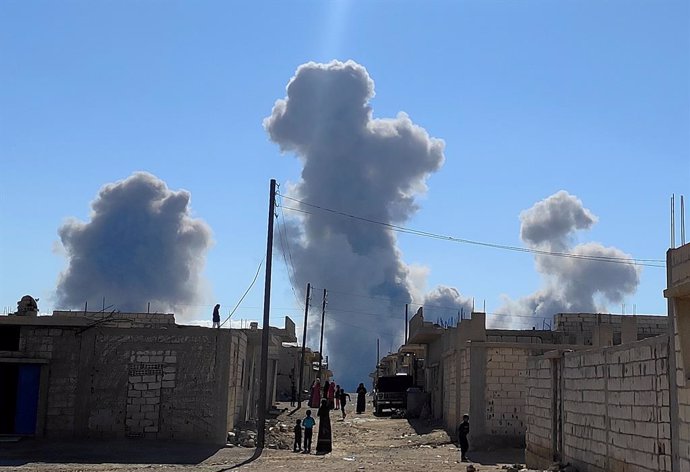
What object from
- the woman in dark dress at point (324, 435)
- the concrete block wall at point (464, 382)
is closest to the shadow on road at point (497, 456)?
the concrete block wall at point (464, 382)

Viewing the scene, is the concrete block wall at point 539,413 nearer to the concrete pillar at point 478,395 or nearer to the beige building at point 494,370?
the beige building at point 494,370

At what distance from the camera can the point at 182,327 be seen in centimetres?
2589

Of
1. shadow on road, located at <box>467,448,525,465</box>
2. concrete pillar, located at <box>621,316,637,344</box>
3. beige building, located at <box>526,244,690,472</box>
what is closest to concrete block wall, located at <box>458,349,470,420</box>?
shadow on road, located at <box>467,448,525,465</box>

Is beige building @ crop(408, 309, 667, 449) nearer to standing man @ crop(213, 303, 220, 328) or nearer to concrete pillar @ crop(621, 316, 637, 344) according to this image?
concrete pillar @ crop(621, 316, 637, 344)

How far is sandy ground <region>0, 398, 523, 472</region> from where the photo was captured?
20.7 metres

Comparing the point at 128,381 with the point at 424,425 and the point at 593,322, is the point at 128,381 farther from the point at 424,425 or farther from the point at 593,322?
the point at 593,322

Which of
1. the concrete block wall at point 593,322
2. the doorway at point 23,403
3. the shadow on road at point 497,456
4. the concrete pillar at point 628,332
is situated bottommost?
the shadow on road at point 497,456

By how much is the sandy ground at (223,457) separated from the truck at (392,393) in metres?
19.5

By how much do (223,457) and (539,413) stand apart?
8.79 m

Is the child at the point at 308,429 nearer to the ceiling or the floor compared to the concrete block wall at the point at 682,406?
nearer to the floor

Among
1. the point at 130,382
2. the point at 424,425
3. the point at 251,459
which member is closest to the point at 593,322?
the point at 424,425

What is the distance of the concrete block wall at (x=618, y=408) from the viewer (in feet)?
38.0

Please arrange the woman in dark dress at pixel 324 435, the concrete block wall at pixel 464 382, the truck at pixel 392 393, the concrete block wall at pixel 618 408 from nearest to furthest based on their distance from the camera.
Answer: the concrete block wall at pixel 618 408, the woman in dark dress at pixel 324 435, the concrete block wall at pixel 464 382, the truck at pixel 392 393

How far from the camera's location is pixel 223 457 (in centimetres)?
2298
